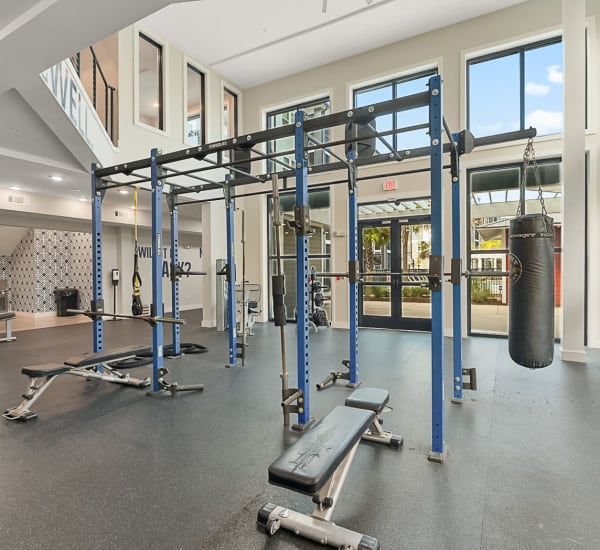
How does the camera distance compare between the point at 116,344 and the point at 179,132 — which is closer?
the point at 116,344

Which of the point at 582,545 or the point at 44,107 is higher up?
the point at 44,107

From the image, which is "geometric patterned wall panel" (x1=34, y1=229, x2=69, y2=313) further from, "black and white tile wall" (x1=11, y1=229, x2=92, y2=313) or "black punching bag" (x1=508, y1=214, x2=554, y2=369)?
"black punching bag" (x1=508, y1=214, x2=554, y2=369)

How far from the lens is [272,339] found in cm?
674

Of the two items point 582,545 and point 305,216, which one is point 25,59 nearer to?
point 305,216

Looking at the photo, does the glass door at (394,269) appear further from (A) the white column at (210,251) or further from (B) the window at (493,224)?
(A) the white column at (210,251)

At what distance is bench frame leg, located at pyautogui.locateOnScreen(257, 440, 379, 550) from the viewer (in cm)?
161

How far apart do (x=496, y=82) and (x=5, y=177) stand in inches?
346

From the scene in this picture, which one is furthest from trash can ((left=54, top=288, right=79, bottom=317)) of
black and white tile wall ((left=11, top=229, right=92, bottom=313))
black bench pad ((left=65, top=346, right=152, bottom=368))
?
black bench pad ((left=65, top=346, right=152, bottom=368))

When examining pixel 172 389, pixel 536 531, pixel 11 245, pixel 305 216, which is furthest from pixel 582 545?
pixel 11 245

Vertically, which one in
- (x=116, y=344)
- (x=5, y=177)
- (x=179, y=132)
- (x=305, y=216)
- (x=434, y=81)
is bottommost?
(x=116, y=344)

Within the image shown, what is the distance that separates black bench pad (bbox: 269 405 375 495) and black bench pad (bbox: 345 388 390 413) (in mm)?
342

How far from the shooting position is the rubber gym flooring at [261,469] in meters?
1.73

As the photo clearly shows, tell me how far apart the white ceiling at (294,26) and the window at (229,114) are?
936mm

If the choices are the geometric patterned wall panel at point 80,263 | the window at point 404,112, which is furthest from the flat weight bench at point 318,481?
the geometric patterned wall panel at point 80,263
